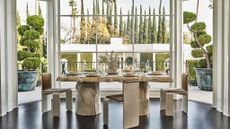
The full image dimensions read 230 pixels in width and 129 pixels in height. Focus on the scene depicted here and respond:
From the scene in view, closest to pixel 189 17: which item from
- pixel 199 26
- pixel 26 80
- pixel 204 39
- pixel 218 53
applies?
pixel 199 26

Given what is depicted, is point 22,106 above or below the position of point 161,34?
below

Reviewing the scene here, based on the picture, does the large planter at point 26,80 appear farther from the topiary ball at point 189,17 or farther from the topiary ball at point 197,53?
the topiary ball at point 197,53

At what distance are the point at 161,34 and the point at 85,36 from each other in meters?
2.00

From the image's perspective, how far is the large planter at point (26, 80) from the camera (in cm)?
894

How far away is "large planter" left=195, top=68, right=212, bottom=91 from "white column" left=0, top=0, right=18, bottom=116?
5.27 meters

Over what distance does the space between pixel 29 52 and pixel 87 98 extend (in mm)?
4139

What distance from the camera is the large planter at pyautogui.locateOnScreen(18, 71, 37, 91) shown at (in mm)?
8938

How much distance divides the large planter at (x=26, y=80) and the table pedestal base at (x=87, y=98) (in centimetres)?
362

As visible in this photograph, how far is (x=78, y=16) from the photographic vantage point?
802 cm

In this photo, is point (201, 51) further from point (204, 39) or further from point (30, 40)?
point (30, 40)

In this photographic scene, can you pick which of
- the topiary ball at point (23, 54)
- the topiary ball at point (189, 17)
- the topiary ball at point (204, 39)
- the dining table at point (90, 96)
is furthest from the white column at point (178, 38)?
the topiary ball at point (23, 54)

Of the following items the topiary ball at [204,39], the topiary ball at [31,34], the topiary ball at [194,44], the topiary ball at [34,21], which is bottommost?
the topiary ball at [194,44]

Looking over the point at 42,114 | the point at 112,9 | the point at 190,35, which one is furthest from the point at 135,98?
the point at 190,35

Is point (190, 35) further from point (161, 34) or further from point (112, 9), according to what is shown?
point (112, 9)
